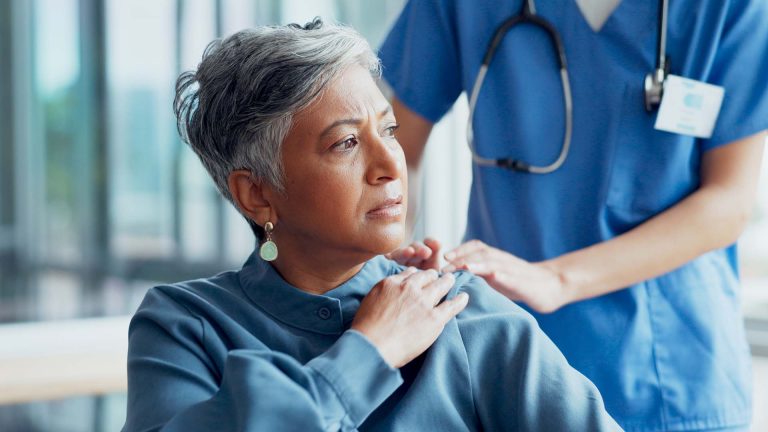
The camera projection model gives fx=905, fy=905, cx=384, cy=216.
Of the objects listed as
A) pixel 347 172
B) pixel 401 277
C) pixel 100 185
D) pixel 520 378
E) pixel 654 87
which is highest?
A: pixel 654 87

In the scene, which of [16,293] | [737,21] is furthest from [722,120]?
[16,293]

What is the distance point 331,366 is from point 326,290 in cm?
28

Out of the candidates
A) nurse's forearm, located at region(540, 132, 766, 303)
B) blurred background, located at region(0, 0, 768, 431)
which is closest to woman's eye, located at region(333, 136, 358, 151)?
nurse's forearm, located at region(540, 132, 766, 303)

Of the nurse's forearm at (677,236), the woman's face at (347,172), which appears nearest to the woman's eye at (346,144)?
the woman's face at (347,172)

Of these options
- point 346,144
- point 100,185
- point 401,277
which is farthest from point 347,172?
point 100,185

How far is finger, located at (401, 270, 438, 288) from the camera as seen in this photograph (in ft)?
4.05

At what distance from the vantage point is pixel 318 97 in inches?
49.8

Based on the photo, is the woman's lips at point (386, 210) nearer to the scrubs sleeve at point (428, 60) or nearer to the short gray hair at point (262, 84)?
the short gray hair at point (262, 84)

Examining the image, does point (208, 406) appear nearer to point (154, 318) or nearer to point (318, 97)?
point (154, 318)

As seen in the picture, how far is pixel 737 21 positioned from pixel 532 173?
42cm

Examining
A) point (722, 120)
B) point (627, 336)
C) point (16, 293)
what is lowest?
point (16, 293)

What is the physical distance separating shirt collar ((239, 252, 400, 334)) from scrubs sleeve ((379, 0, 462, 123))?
523mm

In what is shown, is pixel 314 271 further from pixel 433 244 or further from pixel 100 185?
pixel 100 185

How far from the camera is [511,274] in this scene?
4.58 ft
